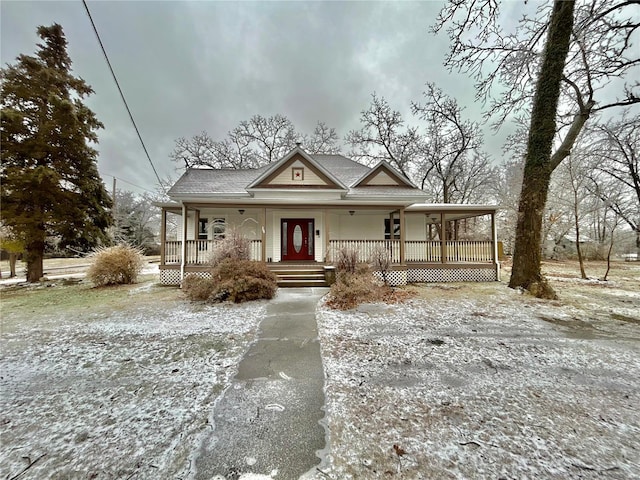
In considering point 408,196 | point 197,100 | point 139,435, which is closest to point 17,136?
point 197,100

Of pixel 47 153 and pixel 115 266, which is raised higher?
pixel 47 153

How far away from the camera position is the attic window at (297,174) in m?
12.2

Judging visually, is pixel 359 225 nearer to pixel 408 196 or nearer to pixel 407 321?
pixel 408 196

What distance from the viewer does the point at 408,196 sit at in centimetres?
1243

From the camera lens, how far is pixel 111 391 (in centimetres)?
285

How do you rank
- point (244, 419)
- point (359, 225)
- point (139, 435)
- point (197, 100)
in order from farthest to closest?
point (197, 100), point (359, 225), point (244, 419), point (139, 435)

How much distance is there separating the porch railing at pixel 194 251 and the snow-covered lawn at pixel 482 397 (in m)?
5.76

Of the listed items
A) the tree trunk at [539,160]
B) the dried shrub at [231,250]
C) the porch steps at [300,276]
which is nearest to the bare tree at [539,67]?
the tree trunk at [539,160]

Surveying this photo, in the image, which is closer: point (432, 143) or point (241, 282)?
point (241, 282)

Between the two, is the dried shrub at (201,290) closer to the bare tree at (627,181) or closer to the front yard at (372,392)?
the front yard at (372,392)

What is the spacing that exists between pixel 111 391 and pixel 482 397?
4072mm

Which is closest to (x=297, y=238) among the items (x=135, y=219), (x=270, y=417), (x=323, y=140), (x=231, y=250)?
(x=231, y=250)

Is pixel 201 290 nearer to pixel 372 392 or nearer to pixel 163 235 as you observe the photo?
pixel 163 235

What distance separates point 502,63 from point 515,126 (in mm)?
9311
